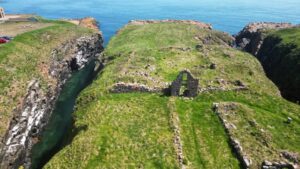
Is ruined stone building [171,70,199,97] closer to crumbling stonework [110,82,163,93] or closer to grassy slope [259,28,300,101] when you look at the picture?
crumbling stonework [110,82,163,93]

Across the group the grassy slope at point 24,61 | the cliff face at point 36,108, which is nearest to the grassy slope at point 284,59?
the cliff face at point 36,108

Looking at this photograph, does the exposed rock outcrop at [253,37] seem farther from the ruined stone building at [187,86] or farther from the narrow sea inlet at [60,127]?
the ruined stone building at [187,86]

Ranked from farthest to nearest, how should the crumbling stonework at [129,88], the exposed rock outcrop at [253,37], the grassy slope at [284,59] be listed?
the exposed rock outcrop at [253,37], the grassy slope at [284,59], the crumbling stonework at [129,88]

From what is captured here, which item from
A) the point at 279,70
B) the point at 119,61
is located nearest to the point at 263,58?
the point at 279,70

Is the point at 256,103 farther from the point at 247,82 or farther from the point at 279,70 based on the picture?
the point at 279,70

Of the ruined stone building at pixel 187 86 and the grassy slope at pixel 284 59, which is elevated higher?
the ruined stone building at pixel 187 86

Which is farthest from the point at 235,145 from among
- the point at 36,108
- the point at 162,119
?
the point at 36,108
